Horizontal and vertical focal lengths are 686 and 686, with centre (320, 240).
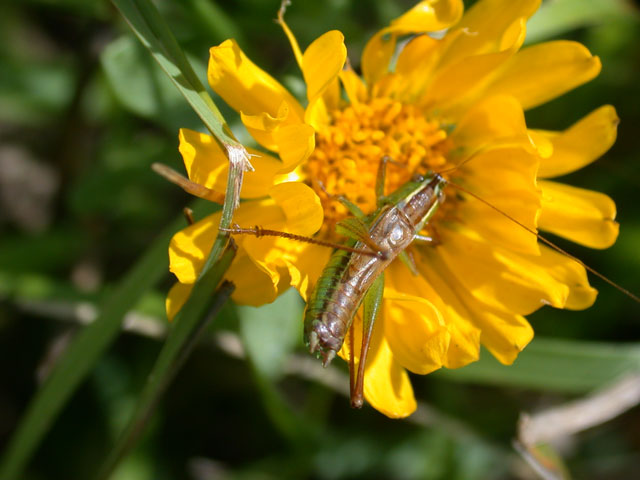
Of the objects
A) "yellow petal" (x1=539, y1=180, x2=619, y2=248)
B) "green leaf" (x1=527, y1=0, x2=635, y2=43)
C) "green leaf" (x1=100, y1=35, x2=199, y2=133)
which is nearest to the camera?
"yellow petal" (x1=539, y1=180, x2=619, y2=248)

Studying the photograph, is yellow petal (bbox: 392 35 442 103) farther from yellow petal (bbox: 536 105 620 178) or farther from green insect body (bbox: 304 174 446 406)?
yellow petal (bbox: 536 105 620 178)

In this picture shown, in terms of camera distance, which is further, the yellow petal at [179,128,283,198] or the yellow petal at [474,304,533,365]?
the yellow petal at [474,304,533,365]

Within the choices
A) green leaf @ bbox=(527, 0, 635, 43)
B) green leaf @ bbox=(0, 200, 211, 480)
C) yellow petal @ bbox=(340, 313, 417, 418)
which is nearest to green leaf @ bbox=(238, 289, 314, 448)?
green leaf @ bbox=(0, 200, 211, 480)

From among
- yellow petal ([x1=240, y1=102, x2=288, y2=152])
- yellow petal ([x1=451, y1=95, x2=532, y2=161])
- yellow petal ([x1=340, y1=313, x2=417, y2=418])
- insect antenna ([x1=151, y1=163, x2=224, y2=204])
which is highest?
yellow petal ([x1=240, y1=102, x2=288, y2=152])

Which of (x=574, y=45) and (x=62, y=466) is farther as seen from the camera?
(x=62, y=466)

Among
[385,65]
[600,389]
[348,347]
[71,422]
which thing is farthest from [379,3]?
[71,422]

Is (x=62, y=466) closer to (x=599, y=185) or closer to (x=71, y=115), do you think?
Result: (x=71, y=115)
